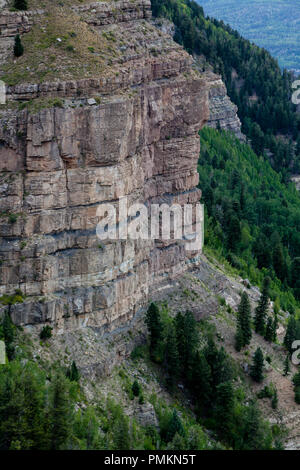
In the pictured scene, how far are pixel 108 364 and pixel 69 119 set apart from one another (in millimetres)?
24389

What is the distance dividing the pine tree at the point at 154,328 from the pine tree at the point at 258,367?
11875 millimetres

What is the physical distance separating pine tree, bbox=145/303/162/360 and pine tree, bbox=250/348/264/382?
1187cm

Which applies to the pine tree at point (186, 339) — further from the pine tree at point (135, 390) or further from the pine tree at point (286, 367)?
the pine tree at point (286, 367)

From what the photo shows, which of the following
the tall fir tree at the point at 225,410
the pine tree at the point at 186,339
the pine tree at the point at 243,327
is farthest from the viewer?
the pine tree at the point at 243,327

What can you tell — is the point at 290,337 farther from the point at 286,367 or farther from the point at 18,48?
the point at 18,48

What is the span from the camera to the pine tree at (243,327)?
109m

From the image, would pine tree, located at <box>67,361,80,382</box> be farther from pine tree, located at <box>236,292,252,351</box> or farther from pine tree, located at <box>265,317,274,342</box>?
pine tree, located at <box>265,317,274,342</box>

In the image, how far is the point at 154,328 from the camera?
101m

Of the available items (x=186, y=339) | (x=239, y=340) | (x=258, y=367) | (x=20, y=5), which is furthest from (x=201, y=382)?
(x=20, y=5)

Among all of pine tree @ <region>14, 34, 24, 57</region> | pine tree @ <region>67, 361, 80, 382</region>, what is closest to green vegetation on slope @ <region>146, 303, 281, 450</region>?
pine tree @ <region>67, 361, 80, 382</region>

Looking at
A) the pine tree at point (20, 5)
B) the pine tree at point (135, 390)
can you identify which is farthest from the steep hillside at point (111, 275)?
the pine tree at point (20, 5)

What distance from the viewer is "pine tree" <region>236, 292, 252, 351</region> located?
109 m

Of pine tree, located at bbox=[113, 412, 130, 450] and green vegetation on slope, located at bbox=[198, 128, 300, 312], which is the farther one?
green vegetation on slope, located at bbox=[198, 128, 300, 312]

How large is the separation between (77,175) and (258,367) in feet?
102
